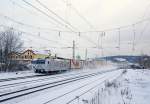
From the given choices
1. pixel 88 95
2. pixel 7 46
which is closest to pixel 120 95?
pixel 88 95

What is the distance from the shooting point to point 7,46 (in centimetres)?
5103

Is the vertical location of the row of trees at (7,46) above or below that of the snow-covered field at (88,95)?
above

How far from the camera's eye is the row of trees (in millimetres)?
47656

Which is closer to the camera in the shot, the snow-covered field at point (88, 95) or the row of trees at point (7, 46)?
the snow-covered field at point (88, 95)

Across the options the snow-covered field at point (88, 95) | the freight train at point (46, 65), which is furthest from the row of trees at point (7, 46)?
the snow-covered field at point (88, 95)

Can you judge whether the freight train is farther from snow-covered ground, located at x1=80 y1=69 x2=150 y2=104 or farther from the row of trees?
snow-covered ground, located at x1=80 y1=69 x2=150 y2=104

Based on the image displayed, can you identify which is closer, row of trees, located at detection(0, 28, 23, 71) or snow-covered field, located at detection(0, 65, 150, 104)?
snow-covered field, located at detection(0, 65, 150, 104)

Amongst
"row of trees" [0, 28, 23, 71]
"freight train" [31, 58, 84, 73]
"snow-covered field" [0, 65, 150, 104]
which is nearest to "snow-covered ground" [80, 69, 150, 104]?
"snow-covered field" [0, 65, 150, 104]

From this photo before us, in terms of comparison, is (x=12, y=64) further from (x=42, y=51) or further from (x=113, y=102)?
(x=42, y=51)

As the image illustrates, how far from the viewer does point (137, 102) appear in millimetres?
13984

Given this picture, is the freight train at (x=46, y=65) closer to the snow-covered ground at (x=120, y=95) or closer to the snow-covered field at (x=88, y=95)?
the snow-covered field at (x=88, y=95)

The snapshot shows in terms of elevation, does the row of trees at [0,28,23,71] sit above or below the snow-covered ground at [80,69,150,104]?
above

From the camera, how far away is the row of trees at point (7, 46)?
156 feet

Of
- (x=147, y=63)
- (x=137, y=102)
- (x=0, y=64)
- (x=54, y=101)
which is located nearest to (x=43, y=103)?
(x=54, y=101)
